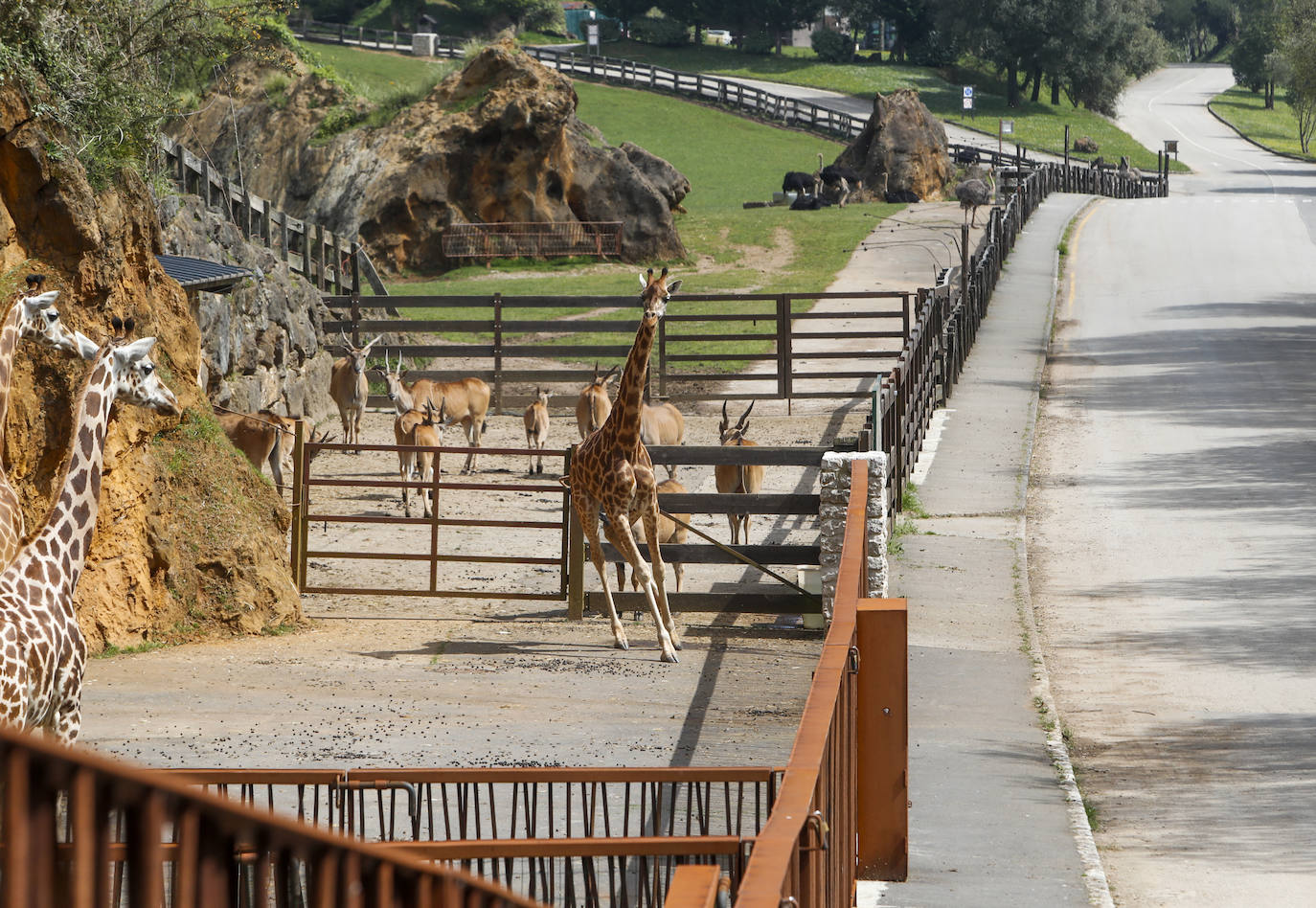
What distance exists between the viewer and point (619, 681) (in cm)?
1112

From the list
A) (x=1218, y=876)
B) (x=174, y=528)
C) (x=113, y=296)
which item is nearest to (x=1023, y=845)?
(x=1218, y=876)

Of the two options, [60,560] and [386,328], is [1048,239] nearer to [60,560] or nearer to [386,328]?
[386,328]

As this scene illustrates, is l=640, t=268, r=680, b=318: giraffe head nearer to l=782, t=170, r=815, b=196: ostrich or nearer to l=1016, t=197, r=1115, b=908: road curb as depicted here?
l=1016, t=197, r=1115, b=908: road curb

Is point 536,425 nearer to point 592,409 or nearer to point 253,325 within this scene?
point 592,409

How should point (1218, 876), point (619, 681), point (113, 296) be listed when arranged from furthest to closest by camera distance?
point (113, 296), point (619, 681), point (1218, 876)

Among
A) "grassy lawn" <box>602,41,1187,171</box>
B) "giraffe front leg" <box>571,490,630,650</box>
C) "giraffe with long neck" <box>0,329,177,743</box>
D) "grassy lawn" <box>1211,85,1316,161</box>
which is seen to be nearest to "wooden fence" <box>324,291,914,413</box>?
"giraffe front leg" <box>571,490,630,650</box>

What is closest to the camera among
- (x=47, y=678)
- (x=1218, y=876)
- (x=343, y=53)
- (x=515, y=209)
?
(x=47, y=678)

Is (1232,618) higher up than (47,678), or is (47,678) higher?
(47,678)

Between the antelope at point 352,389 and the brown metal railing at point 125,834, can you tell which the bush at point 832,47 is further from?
the brown metal railing at point 125,834

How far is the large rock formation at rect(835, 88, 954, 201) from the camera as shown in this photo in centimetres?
5759

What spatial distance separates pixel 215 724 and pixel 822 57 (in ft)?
325

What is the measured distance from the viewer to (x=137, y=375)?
26.9ft

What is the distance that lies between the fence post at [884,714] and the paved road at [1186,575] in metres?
1.55

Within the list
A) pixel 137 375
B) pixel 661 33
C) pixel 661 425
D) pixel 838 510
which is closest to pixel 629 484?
pixel 838 510
